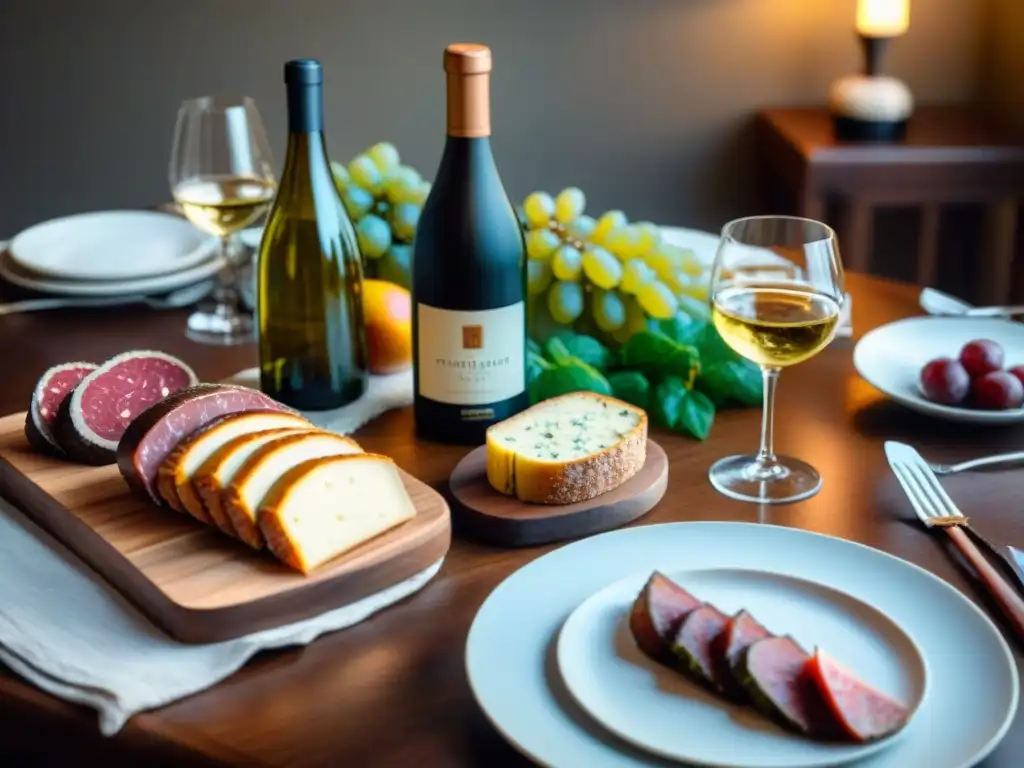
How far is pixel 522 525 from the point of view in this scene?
1.03 meters

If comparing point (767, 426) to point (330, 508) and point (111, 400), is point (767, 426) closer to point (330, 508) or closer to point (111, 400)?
point (330, 508)

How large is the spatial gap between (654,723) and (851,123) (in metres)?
2.16

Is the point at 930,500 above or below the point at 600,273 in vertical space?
below

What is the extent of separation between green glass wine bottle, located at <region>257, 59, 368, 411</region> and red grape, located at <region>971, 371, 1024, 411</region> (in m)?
0.63

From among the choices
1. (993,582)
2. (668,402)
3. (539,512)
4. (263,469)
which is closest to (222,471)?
(263,469)

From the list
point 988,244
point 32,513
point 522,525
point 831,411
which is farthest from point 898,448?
point 988,244

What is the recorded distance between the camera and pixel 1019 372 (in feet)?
4.15

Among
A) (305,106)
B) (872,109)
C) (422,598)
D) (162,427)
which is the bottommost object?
(422,598)

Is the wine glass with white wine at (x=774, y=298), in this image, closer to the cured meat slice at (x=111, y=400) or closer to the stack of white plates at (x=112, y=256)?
the cured meat slice at (x=111, y=400)

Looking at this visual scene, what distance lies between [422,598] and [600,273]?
56 centimetres

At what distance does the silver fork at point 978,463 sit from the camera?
1.16 metres

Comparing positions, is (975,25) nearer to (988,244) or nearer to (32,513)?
(988,244)

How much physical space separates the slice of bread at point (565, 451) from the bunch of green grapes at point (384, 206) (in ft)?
1.48

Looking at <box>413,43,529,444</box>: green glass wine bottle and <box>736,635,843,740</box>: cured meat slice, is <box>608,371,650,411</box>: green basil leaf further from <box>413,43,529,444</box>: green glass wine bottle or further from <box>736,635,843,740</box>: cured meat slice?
<box>736,635,843,740</box>: cured meat slice
